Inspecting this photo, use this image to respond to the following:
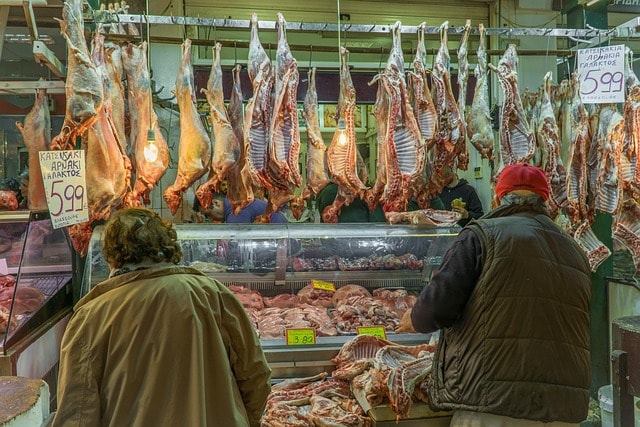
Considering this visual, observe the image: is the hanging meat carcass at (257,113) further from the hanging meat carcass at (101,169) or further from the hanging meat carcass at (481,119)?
the hanging meat carcass at (481,119)

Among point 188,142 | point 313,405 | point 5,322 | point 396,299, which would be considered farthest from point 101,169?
point 396,299

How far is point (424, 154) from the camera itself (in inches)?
199

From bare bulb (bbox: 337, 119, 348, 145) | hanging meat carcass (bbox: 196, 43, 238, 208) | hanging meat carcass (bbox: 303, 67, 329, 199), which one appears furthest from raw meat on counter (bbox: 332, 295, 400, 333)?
hanging meat carcass (bbox: 196, 43, 238, 208)

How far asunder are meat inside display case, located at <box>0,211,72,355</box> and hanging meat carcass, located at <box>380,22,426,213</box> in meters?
2.82

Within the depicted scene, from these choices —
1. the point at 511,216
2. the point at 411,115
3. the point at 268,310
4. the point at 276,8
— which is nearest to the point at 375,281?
the point at 268,310

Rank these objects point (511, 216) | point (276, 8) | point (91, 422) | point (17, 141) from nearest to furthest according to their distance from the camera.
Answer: point (91, 422) → point (511, 216) → point (17, 141) → point (276, 8)

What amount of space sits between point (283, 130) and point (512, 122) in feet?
7.02

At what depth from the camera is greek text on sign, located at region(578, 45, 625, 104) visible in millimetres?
5141

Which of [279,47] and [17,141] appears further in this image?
[17,141]

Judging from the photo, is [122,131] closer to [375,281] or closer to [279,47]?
[279,47]

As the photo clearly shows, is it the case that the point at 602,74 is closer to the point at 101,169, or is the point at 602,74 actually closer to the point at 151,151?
the point at 151,151

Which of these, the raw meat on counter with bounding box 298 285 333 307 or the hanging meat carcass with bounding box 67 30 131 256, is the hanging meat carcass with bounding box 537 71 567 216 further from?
the hanging meat carcass with bounding box 67 30 131 256

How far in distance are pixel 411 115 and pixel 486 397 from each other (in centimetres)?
270

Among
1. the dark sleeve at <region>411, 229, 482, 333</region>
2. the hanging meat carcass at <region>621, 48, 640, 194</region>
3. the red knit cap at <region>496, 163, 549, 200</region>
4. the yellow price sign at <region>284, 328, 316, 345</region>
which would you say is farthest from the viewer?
the hanging meat carcass at <region>621, 48, 640, 194</region>
